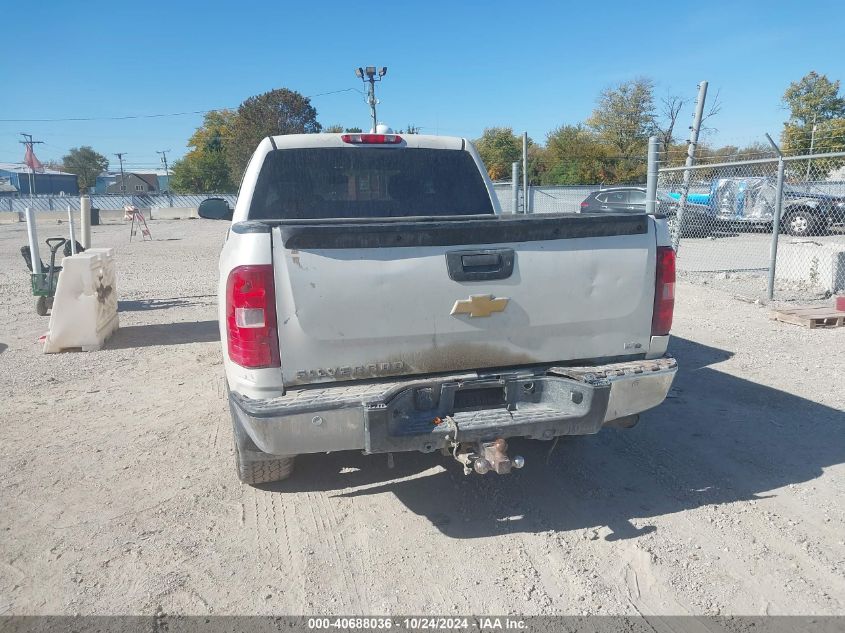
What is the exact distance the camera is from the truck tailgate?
9.91ft

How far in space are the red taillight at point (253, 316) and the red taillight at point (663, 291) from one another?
2.03m

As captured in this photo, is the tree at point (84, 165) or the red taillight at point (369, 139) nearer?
the red taillight at point (369, 139)

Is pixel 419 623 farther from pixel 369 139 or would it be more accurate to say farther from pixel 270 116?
pixel 270 116

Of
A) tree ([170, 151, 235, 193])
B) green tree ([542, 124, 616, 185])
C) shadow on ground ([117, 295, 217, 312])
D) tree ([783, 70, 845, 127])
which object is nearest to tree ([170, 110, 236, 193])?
tree ([170, 151, 235, 193])

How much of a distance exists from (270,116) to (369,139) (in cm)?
5218

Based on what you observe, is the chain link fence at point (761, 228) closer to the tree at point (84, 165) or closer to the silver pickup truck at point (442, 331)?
the silver pickup truck at point (442, 331)

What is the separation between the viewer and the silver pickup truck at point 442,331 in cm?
301

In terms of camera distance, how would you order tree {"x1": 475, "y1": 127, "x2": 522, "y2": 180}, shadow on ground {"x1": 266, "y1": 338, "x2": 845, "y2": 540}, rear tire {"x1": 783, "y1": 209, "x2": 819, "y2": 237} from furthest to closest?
tree {"x1": 475, "y1": 127, "x2": 522, "y2": 180}, rear tire {"x1": 783, "y1": 209, "x2": 819, "y2": 237}, shadow on ground {"x1": 266, "y1": 338, "x2": 845, "y2": 540}

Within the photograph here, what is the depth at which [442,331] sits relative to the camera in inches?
127

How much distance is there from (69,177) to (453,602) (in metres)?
108

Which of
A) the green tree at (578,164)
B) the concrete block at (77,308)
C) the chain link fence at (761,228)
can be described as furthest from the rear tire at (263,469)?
the green tree at (578,164)

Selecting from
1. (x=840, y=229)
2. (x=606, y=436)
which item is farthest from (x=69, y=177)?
(x=606, y=436)

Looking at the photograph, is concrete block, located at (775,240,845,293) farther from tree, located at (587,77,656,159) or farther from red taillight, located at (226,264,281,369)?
tree, located at (587,77,656,159)

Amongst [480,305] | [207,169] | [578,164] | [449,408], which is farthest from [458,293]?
[207,169]
